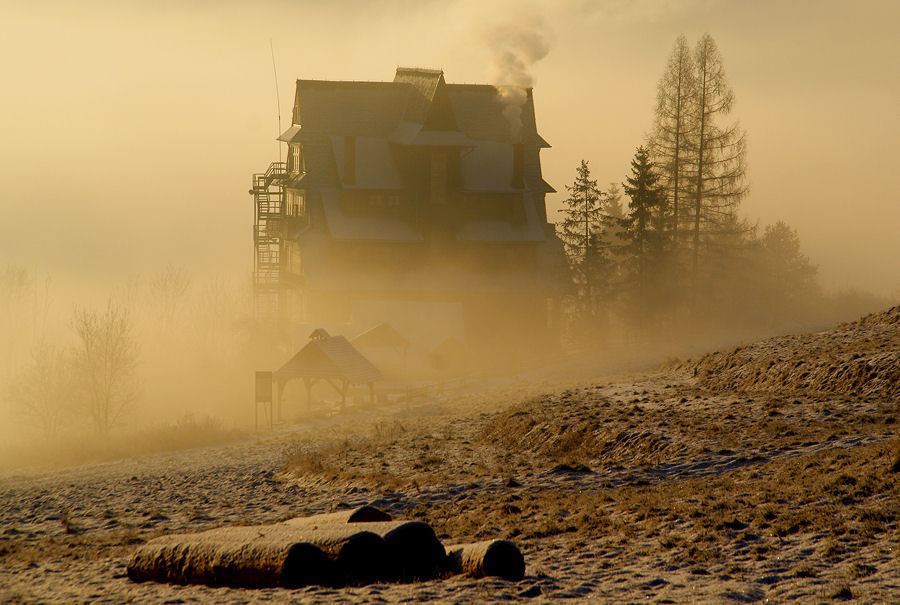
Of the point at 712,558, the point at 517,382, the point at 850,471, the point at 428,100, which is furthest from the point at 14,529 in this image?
the point at 428,100

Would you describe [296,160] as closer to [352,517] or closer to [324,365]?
[324,365]

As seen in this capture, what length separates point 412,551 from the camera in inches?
527

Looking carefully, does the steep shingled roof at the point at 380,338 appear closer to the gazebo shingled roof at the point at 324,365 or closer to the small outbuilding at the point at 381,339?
the small outbuilding at the point at 381,339

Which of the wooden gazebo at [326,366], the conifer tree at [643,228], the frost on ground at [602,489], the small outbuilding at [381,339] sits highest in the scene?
the conifer tree at [643,228]

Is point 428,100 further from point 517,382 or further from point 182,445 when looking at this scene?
point 182,445

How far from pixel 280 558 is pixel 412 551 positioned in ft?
6.05

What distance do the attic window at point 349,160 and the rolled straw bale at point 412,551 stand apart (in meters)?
50.4

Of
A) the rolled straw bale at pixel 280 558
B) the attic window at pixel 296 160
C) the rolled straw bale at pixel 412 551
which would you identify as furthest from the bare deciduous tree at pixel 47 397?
the rolled straw bale at pixel 412 551

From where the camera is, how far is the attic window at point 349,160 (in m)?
62.6

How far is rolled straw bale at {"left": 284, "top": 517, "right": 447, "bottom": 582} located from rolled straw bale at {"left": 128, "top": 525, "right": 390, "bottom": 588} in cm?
16

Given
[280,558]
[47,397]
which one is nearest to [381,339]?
[47,397]

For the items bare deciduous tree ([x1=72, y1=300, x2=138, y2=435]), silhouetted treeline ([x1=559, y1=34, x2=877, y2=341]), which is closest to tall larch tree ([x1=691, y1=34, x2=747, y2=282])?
silhouetted treeline ([x1=559, y1=34, x2=877, y2=341])

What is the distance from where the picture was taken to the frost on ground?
42.8 feet

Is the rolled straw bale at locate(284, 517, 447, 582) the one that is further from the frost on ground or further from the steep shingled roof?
the steep shingled roof
